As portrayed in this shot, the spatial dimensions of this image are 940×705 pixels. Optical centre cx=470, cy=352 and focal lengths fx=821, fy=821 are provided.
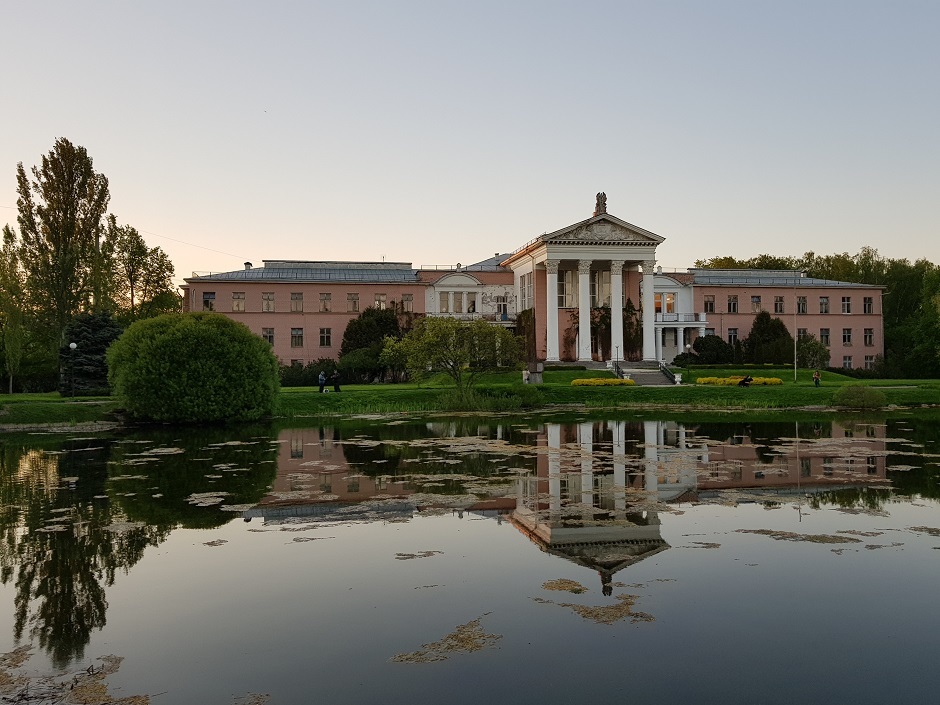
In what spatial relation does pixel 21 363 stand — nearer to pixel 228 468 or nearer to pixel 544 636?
pixel 228 468

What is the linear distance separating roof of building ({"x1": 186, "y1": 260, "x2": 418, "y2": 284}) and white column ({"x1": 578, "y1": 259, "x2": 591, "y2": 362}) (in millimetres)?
15372

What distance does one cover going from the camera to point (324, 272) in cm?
6900

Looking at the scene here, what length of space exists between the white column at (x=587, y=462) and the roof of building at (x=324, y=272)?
43.0m

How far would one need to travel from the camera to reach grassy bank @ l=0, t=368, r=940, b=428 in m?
33.9

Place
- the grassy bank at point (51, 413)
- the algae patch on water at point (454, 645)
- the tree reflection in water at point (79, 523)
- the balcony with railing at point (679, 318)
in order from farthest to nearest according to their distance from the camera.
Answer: the balcony with railing at point (679, 318) < the grassy bank at point (51, 413) < the tree reflection in water at point (79, 523) < the algae patch on water at point (454, 645)

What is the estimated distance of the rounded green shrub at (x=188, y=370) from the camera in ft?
102

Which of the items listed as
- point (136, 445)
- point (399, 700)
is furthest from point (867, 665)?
point (136, 445)

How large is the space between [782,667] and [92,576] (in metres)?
6.82

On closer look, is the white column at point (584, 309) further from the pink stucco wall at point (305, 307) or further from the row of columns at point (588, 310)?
the pink stucco wall at point (305, 307)

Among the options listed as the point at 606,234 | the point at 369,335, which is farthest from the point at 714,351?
the point at 369,335

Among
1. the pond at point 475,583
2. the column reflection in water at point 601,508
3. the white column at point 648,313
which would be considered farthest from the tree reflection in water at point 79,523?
the white column at point 648,313

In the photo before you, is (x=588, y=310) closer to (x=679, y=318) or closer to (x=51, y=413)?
(x=679, y=318)

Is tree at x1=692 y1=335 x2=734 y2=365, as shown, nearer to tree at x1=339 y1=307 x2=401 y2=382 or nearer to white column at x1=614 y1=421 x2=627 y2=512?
tree at x1=339 y1=307 x2=401 y2=382

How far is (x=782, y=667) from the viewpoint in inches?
238
